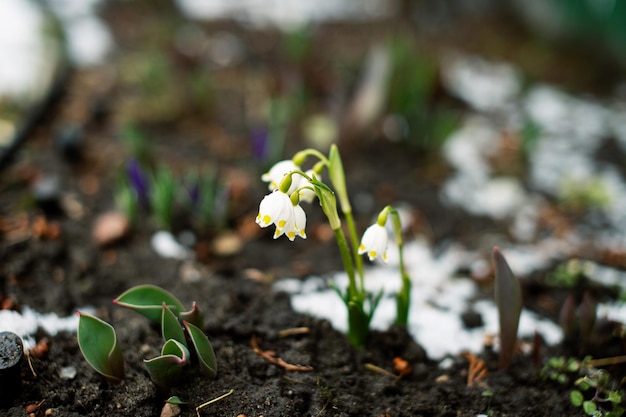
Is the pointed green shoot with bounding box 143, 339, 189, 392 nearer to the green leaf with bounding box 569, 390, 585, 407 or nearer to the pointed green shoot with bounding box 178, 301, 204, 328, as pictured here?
the pointed green shoot with bounding box 178, 301, 204, 328

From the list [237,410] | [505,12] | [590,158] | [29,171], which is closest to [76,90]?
[29,171]

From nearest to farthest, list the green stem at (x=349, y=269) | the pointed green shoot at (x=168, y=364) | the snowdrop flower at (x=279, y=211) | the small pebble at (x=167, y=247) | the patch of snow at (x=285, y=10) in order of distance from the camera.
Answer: the snowdrop flower at (x=279, y=211) → the pointed green shoot at (x=168, y=364) → the green stem at (x=349, y=269) → the small pebble at (x=167, y=247) → the patch of snow at (x=285, y=10)

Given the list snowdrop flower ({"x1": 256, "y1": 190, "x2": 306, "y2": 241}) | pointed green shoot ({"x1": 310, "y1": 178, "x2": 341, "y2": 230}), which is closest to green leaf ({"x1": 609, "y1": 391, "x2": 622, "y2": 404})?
pointed green shoot ({"x1": 310, "y1": 178, "x2": 341, "y2": 230})

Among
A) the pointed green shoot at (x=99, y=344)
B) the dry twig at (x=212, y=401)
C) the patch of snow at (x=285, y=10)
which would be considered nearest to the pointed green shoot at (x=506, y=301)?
the dry twig at (x=212, y=401)

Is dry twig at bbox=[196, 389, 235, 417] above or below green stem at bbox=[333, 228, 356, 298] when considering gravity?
below

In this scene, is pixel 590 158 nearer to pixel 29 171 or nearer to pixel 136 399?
pixel 136 399

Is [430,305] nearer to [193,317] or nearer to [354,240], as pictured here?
[354,240]

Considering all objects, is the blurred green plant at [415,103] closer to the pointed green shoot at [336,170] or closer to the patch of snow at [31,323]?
the pointed green shoot at [336,170]
